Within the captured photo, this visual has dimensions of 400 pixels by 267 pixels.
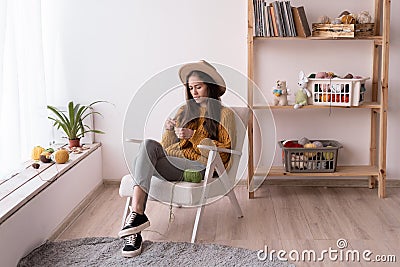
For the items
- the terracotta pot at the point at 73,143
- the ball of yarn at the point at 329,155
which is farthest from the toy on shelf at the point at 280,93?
the terracotta pot at the point at 73,143

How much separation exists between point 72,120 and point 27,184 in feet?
2.99

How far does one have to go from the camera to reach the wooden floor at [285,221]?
9.97 feet

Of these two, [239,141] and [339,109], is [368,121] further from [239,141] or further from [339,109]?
[239,141]

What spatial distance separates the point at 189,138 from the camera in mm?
3283

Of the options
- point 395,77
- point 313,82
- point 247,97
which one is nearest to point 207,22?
point 247,97

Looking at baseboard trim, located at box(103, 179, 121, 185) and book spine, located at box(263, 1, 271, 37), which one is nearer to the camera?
book spine, located at box(263, 1, 271, 37)

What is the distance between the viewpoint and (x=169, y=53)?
13.3 ft

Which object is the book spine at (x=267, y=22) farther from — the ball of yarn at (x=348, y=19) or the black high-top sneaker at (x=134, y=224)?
the black high-top sneaker at (x=134, y=224)

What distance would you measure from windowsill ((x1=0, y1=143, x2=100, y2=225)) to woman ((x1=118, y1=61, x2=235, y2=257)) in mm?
480

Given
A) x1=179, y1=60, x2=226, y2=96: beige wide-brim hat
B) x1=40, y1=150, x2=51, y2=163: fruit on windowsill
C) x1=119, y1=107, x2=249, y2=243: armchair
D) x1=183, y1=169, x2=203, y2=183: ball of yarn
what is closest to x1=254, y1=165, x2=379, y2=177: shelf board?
x1=119, y1=107, x2=249, y2=243: armchair

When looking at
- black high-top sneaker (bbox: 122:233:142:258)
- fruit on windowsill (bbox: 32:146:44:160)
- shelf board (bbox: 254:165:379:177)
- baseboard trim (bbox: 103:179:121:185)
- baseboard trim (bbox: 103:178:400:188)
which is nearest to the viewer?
black high-top sneaker (bbox: 122:233:142:258)

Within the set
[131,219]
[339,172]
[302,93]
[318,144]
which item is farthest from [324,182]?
[131,219]

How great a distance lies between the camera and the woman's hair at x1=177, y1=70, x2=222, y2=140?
131 inches

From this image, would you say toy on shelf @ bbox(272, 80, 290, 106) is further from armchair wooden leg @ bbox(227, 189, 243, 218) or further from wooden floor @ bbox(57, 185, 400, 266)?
armchair wooden leg @ bbox(227, 189, 243, 218)
